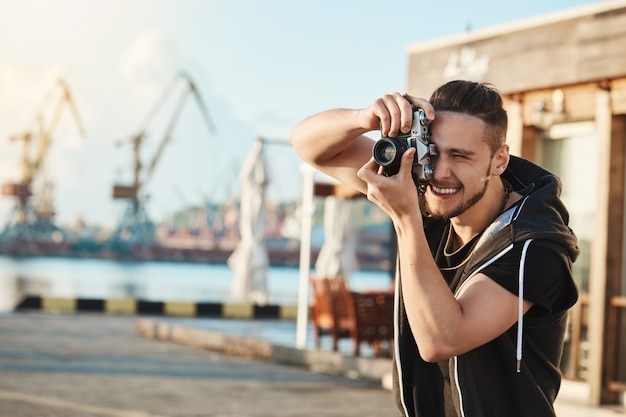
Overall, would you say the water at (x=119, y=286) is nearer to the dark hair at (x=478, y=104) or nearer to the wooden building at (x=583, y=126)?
the wooden building at (x=583, y=126)

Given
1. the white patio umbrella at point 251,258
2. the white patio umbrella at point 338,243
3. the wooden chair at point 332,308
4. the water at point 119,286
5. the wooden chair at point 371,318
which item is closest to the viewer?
the wooden chair at point 371,318

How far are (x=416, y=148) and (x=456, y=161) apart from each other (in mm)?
122

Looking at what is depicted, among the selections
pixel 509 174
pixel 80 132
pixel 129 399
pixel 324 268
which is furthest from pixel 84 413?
pixel 80 132

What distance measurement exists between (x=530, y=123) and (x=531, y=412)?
21.0ft

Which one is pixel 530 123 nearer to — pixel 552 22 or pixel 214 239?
pixel 552 22

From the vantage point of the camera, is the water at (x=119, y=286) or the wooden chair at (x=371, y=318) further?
the water at (x=119, y=286)

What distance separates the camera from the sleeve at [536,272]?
6.88 feet

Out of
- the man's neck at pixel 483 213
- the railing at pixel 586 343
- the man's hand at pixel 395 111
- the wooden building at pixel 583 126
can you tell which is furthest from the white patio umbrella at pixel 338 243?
the man's hand at pixel 395 111

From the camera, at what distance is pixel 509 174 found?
243 cm

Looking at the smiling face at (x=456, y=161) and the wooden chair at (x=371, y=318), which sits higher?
the smiling face at (x=456, y=161)

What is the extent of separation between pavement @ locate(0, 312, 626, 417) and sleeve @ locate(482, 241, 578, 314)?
17.9 ft

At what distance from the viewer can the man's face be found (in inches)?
83.7

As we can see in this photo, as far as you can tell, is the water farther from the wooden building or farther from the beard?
the beard

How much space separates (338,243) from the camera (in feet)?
55.3
